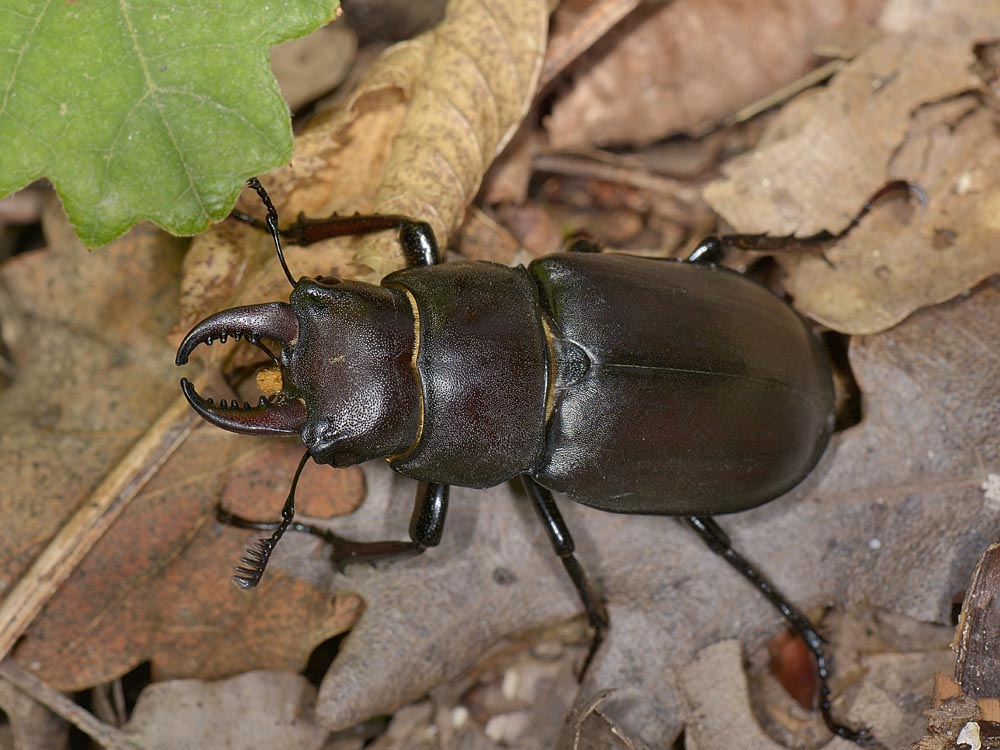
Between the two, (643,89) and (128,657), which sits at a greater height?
(643,89)

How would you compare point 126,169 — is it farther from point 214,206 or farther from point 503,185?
point 503,185

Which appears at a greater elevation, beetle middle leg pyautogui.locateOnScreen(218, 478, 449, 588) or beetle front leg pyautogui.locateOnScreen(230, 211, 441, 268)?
beetle front leg pyautogui.locateOnScreen(230, 211, 441, 268)

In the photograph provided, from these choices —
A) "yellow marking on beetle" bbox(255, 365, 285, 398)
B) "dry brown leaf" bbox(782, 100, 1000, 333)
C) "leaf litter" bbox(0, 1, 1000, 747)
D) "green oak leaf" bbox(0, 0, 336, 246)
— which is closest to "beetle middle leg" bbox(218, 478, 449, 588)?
"leaf litter" bbox(0, 1, 1000, 747)

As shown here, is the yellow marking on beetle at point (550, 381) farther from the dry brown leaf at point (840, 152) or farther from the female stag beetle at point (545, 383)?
the dry brown leaf at point (840, 152)

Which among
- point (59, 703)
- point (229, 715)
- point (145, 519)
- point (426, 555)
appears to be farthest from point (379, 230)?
point (59, 703)

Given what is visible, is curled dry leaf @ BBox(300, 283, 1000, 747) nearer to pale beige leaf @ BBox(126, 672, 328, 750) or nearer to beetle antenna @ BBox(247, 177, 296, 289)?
pale beige leaf @ BBox(126, 672, 328, 750)

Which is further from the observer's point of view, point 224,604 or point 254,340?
point 224,604

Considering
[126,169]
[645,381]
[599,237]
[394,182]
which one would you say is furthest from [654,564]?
[126,169]
